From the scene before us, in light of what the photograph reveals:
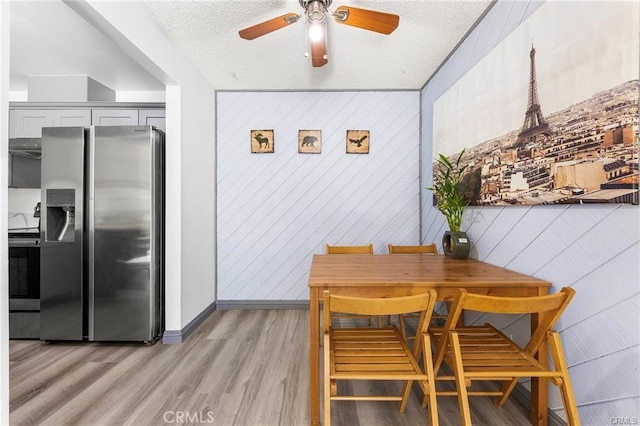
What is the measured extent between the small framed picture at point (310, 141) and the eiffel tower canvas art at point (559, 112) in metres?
1.67

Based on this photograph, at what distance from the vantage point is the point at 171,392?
1964mm

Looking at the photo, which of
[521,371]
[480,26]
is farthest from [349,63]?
[521,371]

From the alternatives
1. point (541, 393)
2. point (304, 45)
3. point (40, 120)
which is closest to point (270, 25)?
point (304, 45)

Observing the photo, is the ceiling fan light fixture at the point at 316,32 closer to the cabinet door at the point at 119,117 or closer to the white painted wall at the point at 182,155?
the white painted wall at the point at 182,155

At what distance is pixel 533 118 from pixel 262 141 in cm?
265

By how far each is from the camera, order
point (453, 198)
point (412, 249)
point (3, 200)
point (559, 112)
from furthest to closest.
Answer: point (412, 249)
point (453, 198)
point (559, 112)
point (3, 200)

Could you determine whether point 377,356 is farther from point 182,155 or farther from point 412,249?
point 182,155

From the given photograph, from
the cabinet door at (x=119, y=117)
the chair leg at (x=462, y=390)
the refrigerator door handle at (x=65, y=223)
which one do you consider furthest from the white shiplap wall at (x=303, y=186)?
the chair leg at (x=462, y=390)

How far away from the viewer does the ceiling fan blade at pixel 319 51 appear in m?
2.07

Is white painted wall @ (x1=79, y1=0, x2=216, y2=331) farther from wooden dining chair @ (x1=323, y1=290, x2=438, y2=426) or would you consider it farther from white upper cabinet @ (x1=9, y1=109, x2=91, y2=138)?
wooden dining chair @ (x1=323, y1=290, x2=438, y2=426)

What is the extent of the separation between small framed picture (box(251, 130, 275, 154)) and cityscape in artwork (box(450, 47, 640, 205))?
7.49 feet

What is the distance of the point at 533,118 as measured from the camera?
1.74 m

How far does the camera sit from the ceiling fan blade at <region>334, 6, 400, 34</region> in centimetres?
180

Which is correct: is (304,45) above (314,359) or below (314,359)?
above
